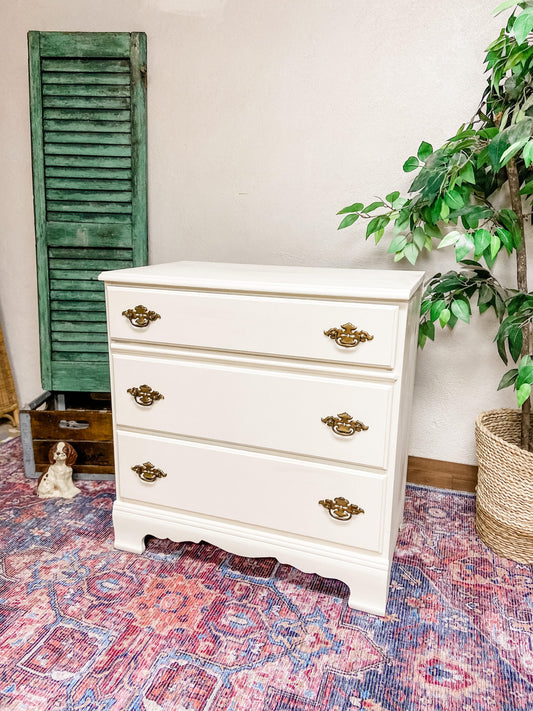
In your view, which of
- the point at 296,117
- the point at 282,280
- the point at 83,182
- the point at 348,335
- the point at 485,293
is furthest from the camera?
the point at 83,182

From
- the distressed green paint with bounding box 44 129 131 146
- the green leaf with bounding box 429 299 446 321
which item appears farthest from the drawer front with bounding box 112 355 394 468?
the distressed green paint with bounding box 44 129 131 146

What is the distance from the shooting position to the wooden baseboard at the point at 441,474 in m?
2.01

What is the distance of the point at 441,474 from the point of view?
6.70 feet

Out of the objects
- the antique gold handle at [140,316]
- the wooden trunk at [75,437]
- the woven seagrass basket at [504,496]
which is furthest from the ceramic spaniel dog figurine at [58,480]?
the woven seagrass basket at [504,496]

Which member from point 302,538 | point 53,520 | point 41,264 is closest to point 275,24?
point 41,264

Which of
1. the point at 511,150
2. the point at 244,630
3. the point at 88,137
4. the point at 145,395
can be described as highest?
the point at 88,137

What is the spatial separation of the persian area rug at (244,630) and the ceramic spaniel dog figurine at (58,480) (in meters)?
0.16

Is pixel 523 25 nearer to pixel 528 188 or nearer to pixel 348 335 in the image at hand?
pixel 528 188

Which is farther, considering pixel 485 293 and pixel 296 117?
pixel 296 117

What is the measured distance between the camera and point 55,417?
1985 millimetres

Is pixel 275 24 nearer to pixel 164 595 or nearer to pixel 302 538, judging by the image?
pixel 302 538

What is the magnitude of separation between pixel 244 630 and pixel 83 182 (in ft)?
5.24

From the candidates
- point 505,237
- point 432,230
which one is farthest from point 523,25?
point 432,230

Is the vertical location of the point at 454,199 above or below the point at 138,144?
below
